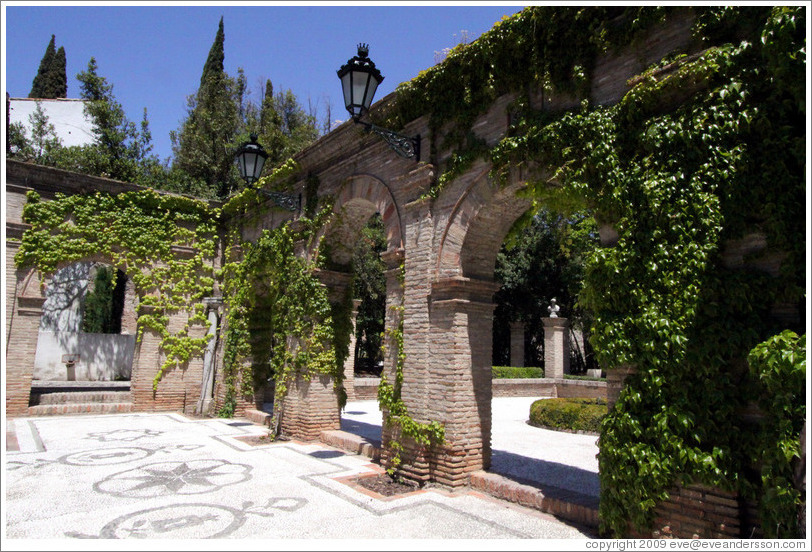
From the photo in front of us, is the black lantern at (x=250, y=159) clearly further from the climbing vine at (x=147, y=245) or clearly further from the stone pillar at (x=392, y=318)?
the climbing vine at (x=147, y=245)

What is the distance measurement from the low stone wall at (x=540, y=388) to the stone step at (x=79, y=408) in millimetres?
7358

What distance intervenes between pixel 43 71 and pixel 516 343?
30.2m

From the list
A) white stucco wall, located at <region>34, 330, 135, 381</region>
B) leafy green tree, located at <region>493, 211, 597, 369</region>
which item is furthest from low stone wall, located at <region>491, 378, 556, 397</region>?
white stucco wall, located at <region>34, 330, 135, 381</region>

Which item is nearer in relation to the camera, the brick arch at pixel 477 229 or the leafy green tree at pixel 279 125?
the brick arch at pixel 477 229

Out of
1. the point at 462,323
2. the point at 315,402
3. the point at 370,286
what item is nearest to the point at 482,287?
the point at 462,323

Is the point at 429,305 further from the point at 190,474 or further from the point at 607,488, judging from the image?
the point at 190,474

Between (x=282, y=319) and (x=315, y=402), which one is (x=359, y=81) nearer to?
(x=282, y=319)

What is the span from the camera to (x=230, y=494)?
238 inches

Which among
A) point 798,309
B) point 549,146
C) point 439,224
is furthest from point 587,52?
point 798,309

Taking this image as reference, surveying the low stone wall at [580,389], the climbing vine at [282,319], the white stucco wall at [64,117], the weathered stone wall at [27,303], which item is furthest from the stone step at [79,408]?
the white stucco wall at [64,117]

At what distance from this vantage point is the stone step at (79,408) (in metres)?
11.9

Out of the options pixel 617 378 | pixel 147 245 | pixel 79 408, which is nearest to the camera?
pixel 617 378

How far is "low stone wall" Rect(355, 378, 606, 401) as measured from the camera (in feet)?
59.2

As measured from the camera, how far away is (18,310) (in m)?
11.6
